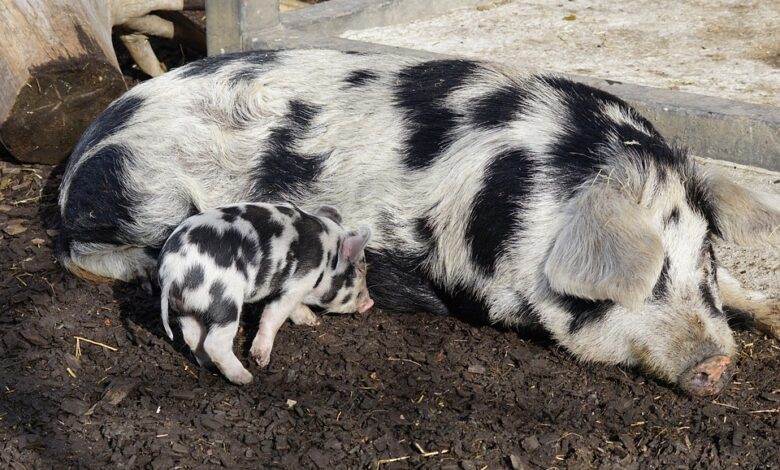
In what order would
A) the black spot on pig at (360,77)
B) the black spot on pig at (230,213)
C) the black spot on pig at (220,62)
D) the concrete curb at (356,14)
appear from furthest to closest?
the concrete curb at (356,14) < the black spot on pig at (220,62) < the black spot on pig at (360,77) < the black spot on pig at (230,213)

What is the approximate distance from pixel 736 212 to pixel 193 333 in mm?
2090

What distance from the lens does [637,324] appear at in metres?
3.88

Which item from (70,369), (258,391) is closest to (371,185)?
(258,391)

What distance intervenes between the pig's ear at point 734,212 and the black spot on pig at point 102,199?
7.56 ft

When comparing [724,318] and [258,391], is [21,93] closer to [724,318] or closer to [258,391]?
[258,391]

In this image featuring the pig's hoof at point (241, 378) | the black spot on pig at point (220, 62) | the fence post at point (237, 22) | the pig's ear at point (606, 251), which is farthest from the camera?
the fence post at point (237, 22)

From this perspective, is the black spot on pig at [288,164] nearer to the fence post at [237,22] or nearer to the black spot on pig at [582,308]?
the black spot on pig at [582,308]

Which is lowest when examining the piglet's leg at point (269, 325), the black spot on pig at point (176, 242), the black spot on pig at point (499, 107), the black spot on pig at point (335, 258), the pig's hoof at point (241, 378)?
the pig's hoof at point (241, 378)

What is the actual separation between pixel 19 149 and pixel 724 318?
3.46 m

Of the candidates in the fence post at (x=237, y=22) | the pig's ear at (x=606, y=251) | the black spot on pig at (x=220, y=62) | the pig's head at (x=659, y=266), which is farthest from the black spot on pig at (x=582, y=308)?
the fence post at (x=237, y=22)

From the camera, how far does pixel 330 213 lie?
166 inches

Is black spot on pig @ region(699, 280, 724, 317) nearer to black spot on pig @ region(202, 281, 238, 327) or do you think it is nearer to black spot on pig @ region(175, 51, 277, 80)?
black spot on pig @ region(202, 281, 238, 327)

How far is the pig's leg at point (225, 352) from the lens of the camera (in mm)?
3740

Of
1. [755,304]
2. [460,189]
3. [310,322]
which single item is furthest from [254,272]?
[755,304]
